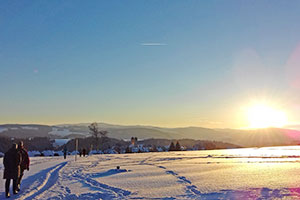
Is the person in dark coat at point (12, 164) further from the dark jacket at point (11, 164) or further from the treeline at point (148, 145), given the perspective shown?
the treeline at point (148, 145)

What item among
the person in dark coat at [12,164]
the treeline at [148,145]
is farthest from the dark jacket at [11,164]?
the treeline at [148,145]

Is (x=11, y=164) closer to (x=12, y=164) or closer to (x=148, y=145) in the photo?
(x=12, y=164)

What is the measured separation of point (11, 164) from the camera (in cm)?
1218

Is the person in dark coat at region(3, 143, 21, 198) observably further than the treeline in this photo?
No

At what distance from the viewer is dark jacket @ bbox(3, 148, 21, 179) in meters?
12.0

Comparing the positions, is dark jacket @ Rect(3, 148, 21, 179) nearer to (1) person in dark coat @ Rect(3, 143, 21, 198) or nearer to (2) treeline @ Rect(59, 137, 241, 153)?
(1) person in dark coat @ Rect(3, 143, 21, 198)

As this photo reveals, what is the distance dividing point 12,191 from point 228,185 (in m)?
8.84

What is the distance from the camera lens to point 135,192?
11852 mm

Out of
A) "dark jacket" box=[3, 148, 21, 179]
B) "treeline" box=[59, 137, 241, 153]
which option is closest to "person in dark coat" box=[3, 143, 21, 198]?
"dark jacket" box=[3, 148, 21, 179]

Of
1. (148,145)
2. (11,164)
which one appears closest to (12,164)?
(11,164)

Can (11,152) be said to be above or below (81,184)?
above

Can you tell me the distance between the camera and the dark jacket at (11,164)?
1201cm

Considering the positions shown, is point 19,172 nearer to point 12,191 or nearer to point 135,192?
point 12,191

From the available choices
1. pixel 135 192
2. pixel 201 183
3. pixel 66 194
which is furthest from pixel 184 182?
pixel 66 194
